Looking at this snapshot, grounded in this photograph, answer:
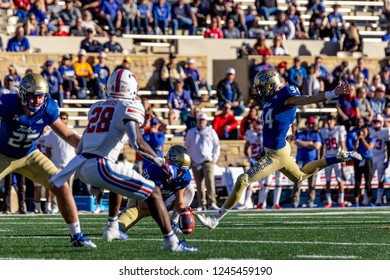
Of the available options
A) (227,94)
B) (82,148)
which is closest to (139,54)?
(227,94)

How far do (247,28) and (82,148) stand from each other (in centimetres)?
1579

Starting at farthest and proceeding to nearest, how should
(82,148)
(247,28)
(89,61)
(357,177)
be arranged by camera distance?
(247,28) → (89,61) → (357,177) → (82,148)

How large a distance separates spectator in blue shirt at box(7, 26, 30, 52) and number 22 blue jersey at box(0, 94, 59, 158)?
437 inches

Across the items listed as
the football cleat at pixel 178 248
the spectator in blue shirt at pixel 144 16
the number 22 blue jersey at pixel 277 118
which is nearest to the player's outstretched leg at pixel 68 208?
the football cleat at pixel 178 248

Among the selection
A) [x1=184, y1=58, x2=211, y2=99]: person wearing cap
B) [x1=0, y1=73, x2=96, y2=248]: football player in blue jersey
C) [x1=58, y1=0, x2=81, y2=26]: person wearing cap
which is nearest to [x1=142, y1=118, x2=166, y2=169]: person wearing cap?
[x1=184, y1=58, x2=211, y2=99]: person wearing cap

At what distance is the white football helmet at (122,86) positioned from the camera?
9117 millimetres

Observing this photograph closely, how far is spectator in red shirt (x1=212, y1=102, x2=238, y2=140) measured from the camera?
20.7 m

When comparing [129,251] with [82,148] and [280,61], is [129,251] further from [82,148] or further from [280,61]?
[280,61]

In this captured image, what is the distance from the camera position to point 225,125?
20.8 metres

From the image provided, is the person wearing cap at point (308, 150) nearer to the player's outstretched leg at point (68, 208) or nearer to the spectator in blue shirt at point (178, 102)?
the spectator in blue shirt at point (178, 102)

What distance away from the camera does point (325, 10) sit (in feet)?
87.8

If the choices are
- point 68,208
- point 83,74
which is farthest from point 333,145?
point 68,208

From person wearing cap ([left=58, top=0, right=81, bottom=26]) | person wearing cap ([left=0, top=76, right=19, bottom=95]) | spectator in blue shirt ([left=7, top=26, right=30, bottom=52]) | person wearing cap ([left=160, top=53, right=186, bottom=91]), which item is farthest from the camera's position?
person wearing cap ([left=58, top=0, right=81, bottom=26])

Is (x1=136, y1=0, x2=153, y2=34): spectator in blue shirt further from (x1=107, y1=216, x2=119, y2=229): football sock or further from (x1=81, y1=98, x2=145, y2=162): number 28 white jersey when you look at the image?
(x1=81, y1=98, x2=145, y2=162): number 28 white jersey
